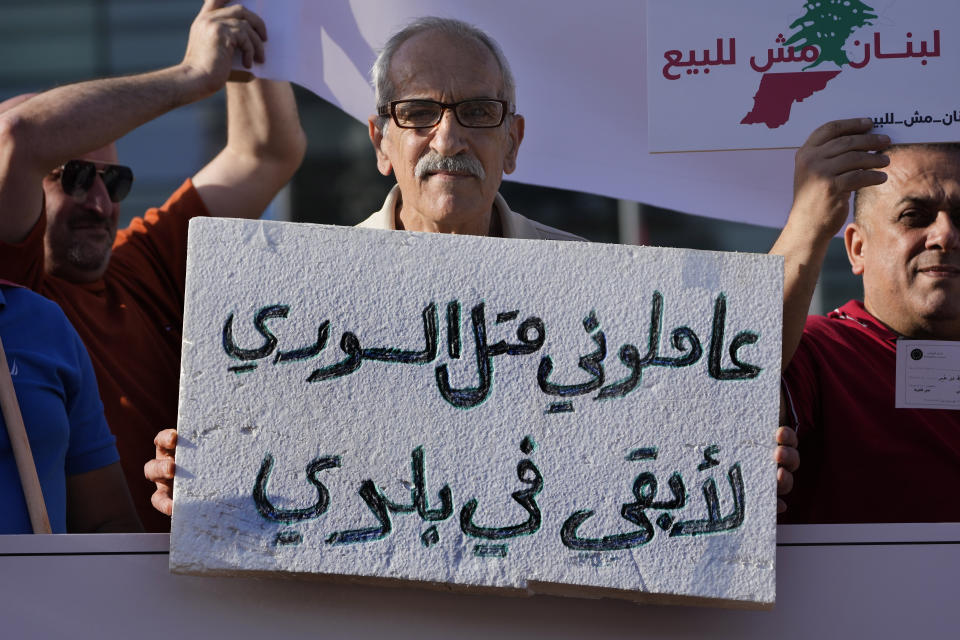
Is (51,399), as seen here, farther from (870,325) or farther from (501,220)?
(870,325)

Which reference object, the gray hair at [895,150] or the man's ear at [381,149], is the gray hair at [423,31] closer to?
the man's ear at [381,149]

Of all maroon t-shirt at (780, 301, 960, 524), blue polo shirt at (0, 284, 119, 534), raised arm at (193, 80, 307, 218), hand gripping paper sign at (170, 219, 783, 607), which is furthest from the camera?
raised arm at (193, 80, 307, 218)

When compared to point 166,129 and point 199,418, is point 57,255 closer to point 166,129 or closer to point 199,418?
point 199,418

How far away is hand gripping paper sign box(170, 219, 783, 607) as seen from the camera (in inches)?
47.7

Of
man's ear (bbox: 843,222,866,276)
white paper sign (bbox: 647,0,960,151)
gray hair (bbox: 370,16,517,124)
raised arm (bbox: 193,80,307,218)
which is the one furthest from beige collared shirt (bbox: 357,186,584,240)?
raised arm (bbox: 193,80,307,218)

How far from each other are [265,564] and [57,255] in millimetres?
1430

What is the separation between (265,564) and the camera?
1212mm

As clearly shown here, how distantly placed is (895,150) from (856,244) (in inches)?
7.1

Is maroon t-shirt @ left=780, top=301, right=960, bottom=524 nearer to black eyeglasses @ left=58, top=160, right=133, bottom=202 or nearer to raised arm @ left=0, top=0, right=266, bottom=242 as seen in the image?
raised arm @ left=0, top=0, right=266, bottom=242

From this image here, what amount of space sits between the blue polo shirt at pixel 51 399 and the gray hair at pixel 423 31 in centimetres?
62

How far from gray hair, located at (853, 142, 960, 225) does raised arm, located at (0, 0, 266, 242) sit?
1.16 meters

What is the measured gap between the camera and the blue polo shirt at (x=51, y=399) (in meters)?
1.56

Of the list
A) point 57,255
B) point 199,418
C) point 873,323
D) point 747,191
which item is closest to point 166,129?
point 57,255

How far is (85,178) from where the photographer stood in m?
2.49
